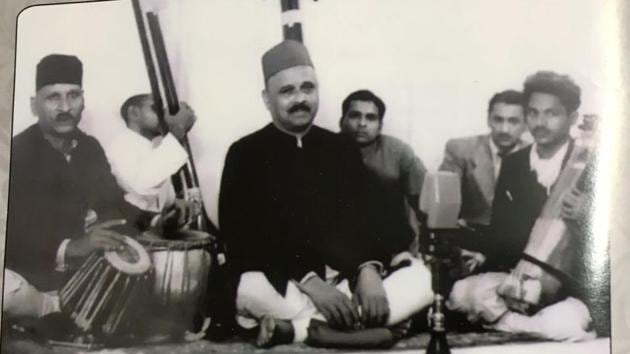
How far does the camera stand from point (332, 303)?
998mm

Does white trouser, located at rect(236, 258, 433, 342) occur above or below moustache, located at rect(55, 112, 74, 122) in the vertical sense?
below

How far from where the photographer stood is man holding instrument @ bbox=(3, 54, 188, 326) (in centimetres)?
105

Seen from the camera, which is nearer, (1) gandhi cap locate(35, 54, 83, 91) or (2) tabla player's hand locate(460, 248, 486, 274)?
(2) tabla player's hand locate(460, 248, 486, 274)

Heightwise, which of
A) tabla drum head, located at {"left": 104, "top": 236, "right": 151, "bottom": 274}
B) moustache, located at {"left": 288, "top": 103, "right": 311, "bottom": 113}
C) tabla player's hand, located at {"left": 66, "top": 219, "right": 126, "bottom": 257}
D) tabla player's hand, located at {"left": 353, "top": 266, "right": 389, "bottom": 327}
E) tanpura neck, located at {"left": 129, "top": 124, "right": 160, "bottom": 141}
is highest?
tanpura neck, located at {"left": 129, "top": 124, "right": 160, "bottom": 141}

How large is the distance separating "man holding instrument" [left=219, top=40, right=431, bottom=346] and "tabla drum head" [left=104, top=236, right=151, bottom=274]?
0.12m

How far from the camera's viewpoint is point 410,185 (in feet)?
3.32

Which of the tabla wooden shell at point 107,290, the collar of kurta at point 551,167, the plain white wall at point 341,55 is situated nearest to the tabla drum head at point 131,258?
the tabla wooden shell at point 107,290

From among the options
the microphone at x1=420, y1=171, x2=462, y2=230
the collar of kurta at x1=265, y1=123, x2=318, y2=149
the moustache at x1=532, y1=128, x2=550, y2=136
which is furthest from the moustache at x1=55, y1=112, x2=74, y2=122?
the moustache at x1=532, y1=128, x2=550, y2=136

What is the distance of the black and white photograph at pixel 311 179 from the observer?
0.98 metres

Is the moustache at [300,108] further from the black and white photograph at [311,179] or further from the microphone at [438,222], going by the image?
the microphone at [438,222]

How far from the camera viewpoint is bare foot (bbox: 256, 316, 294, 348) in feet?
3.27

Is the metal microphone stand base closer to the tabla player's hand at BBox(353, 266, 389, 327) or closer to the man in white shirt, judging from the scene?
the tabla player's hand at BBox(353, 266, 389, 327)

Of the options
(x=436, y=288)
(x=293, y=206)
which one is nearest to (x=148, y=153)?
(x=293, y=206)

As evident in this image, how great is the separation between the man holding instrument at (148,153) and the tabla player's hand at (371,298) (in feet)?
0.85
